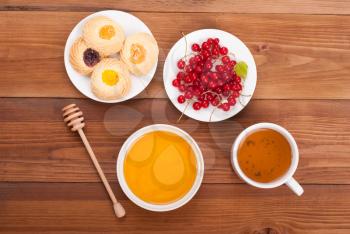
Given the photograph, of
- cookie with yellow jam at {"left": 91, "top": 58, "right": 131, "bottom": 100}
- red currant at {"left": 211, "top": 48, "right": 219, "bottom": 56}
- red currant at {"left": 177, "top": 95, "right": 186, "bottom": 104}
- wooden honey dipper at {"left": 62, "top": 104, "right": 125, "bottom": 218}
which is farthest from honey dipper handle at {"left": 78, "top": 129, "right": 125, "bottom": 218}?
red currant at {"left": 211, "top": 48, "right": 219, "bottom": 56}

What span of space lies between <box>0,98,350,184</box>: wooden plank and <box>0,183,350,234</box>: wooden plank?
0.03 metres

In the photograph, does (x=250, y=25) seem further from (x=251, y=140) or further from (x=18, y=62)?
(x=18, y=62)

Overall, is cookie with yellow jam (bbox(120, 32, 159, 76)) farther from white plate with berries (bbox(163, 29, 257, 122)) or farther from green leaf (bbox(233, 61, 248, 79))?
green leaf (bbox(233, 61, 248, 79))

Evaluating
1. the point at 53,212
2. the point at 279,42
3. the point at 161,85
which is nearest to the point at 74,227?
the point at 53,212

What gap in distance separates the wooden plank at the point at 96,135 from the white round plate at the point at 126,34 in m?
0.05

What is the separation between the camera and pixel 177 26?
3.21 ft

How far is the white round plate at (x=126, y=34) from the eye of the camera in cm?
92

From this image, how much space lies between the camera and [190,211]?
3.19ft

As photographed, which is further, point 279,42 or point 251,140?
point 279,42

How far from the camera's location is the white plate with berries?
0.91 meters

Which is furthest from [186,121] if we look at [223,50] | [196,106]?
[223,50]

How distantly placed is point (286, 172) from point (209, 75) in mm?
245

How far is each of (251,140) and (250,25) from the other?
0.88ft

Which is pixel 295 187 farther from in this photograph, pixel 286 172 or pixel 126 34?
pixel 126 34
